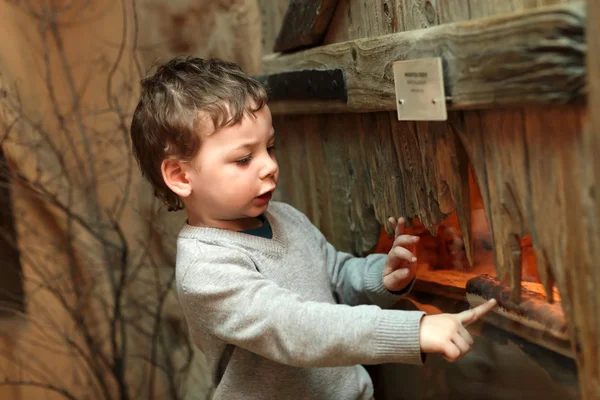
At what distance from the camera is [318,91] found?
1977mm

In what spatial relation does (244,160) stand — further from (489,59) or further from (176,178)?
(489,59)

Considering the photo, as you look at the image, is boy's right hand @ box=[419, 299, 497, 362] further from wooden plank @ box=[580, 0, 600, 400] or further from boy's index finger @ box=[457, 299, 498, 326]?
wooden plank @ box=[580, 0, 600, 400]

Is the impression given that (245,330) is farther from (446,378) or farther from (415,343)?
(446,378)

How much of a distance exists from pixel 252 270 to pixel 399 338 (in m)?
0.39

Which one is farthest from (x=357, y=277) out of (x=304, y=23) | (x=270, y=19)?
(x=270, y=19)

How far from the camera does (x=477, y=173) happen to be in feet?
4.72

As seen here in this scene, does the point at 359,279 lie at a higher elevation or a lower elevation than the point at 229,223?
lower

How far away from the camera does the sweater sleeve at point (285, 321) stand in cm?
138

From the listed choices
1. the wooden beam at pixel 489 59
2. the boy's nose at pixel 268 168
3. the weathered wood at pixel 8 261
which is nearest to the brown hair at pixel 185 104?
the boy's nose at pixel 268 168

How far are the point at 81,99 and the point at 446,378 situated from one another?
1.67 meters

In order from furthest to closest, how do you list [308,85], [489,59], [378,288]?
[308,85], [378,288], [489,59]

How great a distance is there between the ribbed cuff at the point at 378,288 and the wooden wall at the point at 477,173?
0.47 ft

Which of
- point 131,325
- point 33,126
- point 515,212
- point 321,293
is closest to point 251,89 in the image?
point 321,293

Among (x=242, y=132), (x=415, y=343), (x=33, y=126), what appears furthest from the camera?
(x=33, y=126)
